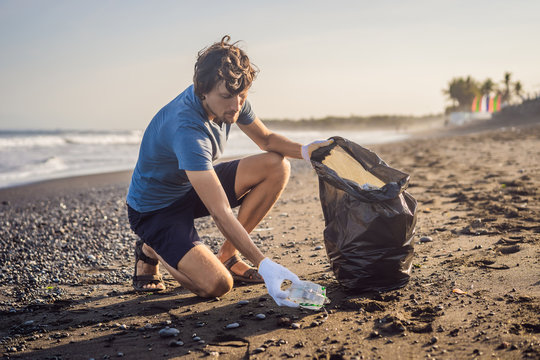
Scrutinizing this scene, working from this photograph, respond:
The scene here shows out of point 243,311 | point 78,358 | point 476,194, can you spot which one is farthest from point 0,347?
point 476,194

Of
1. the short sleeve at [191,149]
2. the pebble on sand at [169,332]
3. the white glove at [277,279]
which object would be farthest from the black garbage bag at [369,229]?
the pebble on sand at [169,332]

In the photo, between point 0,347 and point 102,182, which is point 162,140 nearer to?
point 0,347

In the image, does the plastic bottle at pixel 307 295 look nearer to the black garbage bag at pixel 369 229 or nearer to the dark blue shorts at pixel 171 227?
the black garbage bag at pixel 369 229

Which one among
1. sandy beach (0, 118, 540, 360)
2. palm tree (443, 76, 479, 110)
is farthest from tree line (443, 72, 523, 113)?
sandy beach (0, 118, 540, 360)

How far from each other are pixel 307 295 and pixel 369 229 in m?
0.51

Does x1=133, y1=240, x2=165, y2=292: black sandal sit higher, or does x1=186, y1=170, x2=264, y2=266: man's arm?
x1=186, y1=170, x2=264, y2=266: man's arm

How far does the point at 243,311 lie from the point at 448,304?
1.11 meters

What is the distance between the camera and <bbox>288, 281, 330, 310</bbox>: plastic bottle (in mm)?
2258

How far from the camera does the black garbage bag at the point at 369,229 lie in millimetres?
2451

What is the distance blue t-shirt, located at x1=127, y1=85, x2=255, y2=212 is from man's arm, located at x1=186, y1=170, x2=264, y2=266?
0.18ft

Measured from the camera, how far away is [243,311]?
2.51m

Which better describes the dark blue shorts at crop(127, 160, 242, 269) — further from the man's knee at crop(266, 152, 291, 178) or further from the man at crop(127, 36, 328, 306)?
the man's knee at crop(266, 152, 291, 178)

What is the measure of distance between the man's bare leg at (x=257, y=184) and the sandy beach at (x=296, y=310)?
0.41m

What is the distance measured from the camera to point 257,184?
322cm
